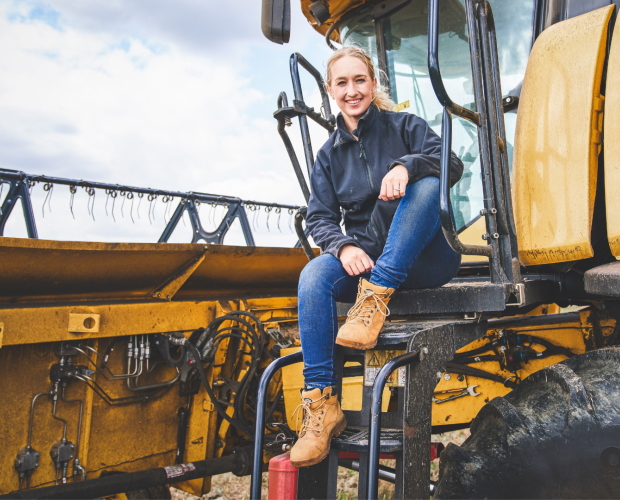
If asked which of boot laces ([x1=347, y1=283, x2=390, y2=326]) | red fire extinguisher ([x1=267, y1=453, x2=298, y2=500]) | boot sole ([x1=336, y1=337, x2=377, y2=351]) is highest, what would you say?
boot laces ([x1=347, y1=283, x2=390, y2=326])

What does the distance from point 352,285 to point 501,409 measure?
65 centimetres

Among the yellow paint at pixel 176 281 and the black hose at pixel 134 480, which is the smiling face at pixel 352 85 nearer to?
the yellow paint at pixel 176 281

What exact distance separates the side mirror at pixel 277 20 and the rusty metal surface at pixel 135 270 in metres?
1.11

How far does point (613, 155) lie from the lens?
183cm

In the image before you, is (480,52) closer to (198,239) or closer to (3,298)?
(3,298)

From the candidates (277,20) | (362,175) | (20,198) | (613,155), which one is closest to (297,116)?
(277,20)

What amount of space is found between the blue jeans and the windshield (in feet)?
3.05

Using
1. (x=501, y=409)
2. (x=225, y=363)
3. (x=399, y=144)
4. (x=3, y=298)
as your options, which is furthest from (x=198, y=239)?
(x=501, y=409)

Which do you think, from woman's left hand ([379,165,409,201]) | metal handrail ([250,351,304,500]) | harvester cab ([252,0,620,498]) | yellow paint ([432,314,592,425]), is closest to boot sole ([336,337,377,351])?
harvester cab ([252,0,620,498])

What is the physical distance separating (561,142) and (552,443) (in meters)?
1.00

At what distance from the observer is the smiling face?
86.7 inches

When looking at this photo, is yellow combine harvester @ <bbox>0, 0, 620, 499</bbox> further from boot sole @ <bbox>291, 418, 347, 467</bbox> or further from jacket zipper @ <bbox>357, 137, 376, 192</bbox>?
jacket zipper @ <bbox>357, 137, 376, 192</bbox>

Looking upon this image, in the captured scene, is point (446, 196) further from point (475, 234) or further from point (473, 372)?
point (473, 372)

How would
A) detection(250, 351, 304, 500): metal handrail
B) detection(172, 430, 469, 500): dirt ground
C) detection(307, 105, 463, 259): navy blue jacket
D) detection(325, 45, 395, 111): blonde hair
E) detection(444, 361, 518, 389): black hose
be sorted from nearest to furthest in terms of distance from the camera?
1. detection(250, 351, 304, 500): metal handrail
2. detection(307, 105, 463, 259): navy blue jacket
3. detection(325, 45, 395, 111): blonde hair
4. detection(444, 361, 518, 389): black hose
5. detection(172, 430, 469, 500): dirt ground
